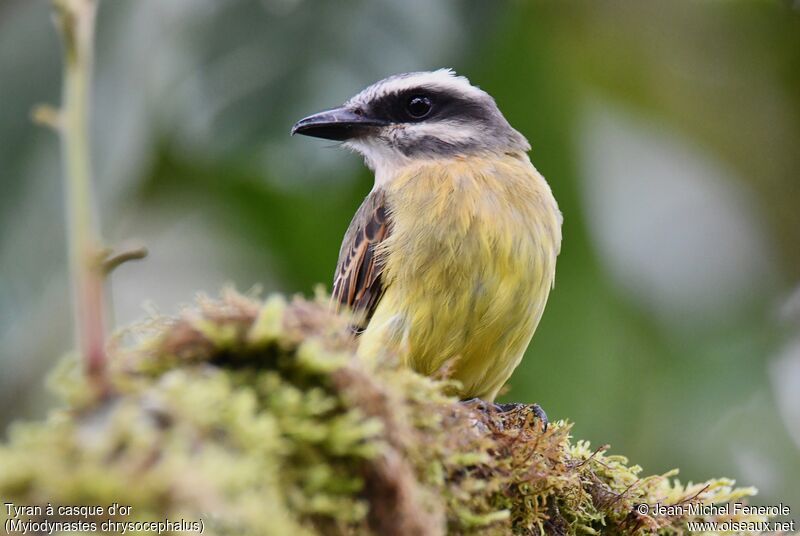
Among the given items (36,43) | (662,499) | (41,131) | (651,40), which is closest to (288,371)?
(662,499)

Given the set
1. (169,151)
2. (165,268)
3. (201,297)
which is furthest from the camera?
(165,268)

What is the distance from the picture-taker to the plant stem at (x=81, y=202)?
1358mm

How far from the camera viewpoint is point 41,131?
376cm

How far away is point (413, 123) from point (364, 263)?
84 cm

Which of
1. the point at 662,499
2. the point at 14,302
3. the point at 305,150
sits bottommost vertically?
the point at 662,499

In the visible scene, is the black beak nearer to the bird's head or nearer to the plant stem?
the bird's head

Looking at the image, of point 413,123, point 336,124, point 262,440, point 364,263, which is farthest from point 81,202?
point 413,123

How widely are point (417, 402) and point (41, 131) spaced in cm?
241

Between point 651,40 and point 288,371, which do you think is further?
point 651,40

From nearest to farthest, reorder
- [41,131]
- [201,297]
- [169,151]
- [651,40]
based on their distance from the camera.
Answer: [201,297] < [41,131] < [169,151] < [651,40]

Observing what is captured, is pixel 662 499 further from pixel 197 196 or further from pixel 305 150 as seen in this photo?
pixel 197 196

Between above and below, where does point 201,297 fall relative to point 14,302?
below

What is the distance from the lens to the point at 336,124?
421 centimetres

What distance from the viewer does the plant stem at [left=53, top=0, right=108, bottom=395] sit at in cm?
136
